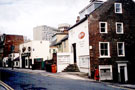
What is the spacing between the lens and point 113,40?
25.6 meters

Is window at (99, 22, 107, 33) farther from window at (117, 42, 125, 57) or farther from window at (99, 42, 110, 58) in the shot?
window at (117, 42, 125, 57)

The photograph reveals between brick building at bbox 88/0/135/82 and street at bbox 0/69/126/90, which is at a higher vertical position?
brick building at bbox 88/0/135/82

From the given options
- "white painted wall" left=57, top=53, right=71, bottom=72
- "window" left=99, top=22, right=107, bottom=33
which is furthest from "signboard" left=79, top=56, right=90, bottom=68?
"window" left=99, top=22, right=107, bottom=33

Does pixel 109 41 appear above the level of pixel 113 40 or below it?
below

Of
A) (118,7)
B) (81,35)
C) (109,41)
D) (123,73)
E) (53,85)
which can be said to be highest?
(118,7)

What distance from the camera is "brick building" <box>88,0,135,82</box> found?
24578mm

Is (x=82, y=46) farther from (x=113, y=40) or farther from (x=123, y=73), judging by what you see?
(x=123, y=73)

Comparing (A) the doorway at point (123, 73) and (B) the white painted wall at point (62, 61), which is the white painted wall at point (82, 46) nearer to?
(B) the white painted wall at point (62, 61)

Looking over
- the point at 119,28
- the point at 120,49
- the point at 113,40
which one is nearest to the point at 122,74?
the point at 120,49

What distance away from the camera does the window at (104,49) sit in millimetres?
24928

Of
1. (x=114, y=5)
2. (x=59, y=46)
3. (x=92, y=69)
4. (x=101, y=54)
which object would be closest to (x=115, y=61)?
(x=101, y=54)

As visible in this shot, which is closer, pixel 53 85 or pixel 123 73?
pixel 53 85

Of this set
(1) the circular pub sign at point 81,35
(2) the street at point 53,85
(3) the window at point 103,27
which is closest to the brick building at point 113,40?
(3) the window at point 103,27

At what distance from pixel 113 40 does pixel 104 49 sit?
2.13 m
